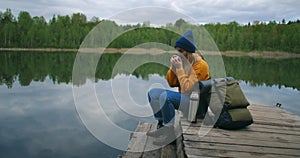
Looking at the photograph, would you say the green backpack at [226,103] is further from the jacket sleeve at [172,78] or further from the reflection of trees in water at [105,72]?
the reflection of trees in water at [105,72]

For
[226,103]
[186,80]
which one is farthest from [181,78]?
[226,103]

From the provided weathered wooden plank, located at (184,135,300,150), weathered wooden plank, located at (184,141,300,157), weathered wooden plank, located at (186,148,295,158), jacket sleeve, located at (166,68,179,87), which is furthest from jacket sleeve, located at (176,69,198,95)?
weathered wooden plank, located at (186,148,295,158)

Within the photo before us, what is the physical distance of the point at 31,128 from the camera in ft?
25.3

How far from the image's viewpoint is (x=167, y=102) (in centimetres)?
377

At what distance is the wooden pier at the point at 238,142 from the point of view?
298cm

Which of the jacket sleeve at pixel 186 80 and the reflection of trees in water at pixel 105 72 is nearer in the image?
the jacket sleeve at pixel 186 80

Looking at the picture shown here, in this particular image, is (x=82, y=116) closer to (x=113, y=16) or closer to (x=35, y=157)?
(x=35, y=157)

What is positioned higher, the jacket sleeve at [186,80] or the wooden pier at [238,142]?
the jacket sleeve at [186,80]

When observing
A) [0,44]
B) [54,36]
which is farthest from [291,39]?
[0,44]

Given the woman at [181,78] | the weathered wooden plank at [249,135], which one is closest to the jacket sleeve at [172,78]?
the woman at [181,78]

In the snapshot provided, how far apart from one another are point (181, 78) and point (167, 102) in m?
0.36

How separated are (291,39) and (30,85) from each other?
242 feet

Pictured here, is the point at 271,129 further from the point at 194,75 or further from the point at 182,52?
the point at 182,52

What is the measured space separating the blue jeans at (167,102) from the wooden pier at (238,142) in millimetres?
203
